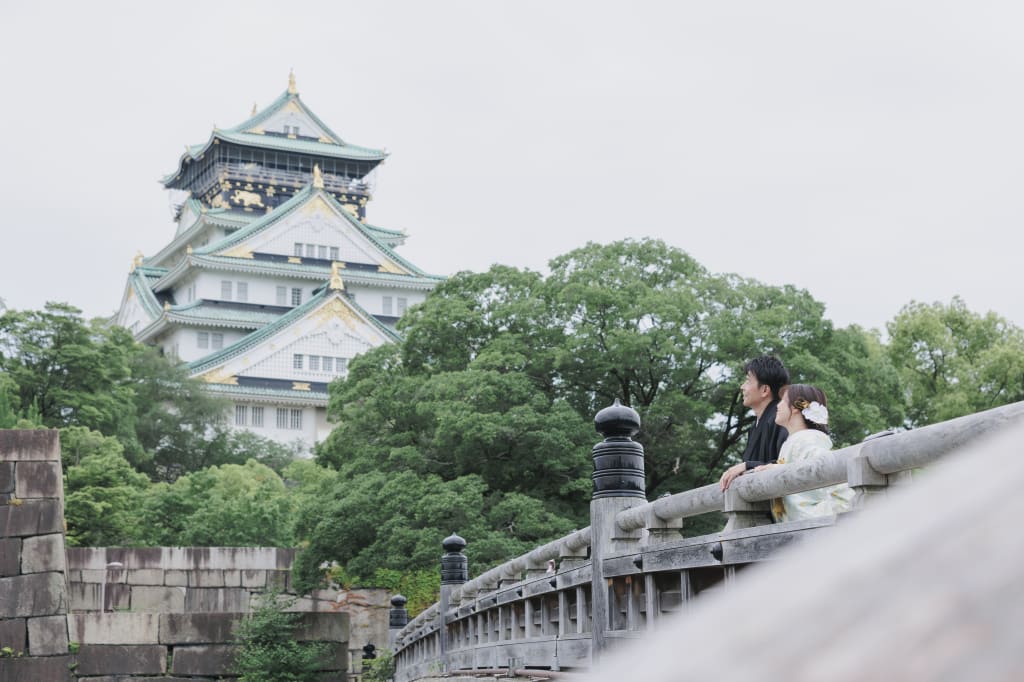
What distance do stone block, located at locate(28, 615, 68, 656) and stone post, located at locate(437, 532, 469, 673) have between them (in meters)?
5.49

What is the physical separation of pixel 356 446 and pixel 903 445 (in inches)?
818

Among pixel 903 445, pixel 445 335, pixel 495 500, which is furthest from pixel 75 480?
pixel 903 445

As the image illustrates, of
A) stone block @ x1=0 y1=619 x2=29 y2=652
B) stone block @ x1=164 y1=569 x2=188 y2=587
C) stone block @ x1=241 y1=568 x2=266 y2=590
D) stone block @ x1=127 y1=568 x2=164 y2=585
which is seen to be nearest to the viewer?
stone block @ x1=0 y1=619 x2=29 y2=652

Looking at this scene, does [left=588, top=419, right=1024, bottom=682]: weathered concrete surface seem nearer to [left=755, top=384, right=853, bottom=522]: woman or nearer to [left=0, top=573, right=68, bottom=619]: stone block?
[left=755, top=384, right=853, bottom=522]: woman

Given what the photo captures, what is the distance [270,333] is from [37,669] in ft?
98.4

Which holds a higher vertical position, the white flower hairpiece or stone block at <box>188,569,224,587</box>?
stone block at <box>188,569,224,587</box>

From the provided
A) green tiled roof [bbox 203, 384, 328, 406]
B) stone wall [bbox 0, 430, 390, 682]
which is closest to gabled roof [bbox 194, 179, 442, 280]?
green tiled roof [bbox 203, 384, 328, 406]

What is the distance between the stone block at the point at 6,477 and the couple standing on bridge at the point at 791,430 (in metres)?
→ 13.1

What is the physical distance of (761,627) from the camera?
0.61m

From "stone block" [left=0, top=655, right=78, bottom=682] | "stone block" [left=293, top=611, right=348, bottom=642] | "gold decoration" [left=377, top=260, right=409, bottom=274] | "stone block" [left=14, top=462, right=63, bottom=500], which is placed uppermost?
"gold decoration" [left=377, top=260, right=409, bottom=274]

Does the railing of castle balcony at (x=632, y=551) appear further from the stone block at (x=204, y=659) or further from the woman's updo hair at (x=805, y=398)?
the stone block at (x=204, y=659)

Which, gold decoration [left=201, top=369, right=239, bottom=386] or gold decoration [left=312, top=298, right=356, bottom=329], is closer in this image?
gold decoration [left=201, top=369, right=239, bottom=386]

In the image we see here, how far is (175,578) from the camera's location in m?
25.9

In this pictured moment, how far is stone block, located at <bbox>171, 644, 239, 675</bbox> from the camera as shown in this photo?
56.7ft
